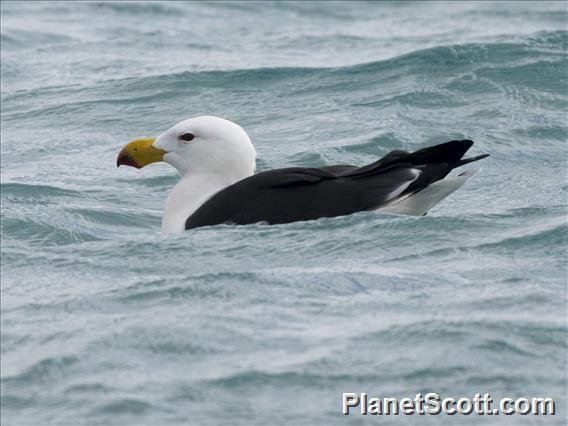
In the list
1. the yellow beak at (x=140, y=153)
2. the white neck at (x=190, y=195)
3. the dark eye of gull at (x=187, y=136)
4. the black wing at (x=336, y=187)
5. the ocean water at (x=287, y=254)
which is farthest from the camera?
the yellow beak at (x=140, y=153)

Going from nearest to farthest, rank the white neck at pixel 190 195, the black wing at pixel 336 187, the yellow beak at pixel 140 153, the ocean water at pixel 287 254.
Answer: the ocean water at pixel 287 254 → the black wing at pixel 336 187 → the white neck at pixel 190 195 → the yellow beak at pixel 140 153

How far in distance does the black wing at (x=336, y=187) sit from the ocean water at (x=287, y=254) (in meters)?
0.09

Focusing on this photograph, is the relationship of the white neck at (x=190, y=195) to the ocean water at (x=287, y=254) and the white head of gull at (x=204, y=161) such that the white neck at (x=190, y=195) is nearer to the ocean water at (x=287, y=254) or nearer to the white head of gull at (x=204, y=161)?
the white head of gull at (x=204, y=161)

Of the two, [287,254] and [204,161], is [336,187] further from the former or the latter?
[204,161]

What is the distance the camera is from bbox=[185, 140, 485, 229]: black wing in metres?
8.50

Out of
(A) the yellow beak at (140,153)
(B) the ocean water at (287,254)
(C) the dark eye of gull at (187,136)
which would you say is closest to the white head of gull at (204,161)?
(C) the dark eye of gull at (187,136)

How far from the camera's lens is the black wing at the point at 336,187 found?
27.9 ft

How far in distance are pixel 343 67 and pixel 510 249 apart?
7.40m

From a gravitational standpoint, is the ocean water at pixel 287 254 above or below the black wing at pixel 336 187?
below

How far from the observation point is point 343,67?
1545 cm

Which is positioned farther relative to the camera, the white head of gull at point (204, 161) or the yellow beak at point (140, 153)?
the yellow beak at point (140, 153)

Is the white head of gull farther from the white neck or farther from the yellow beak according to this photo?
the yellow beak

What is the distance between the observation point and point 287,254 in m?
8.24

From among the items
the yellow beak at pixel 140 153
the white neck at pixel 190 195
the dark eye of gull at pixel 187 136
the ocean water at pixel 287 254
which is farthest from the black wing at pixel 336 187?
the yellow beak at pixel 140 153
